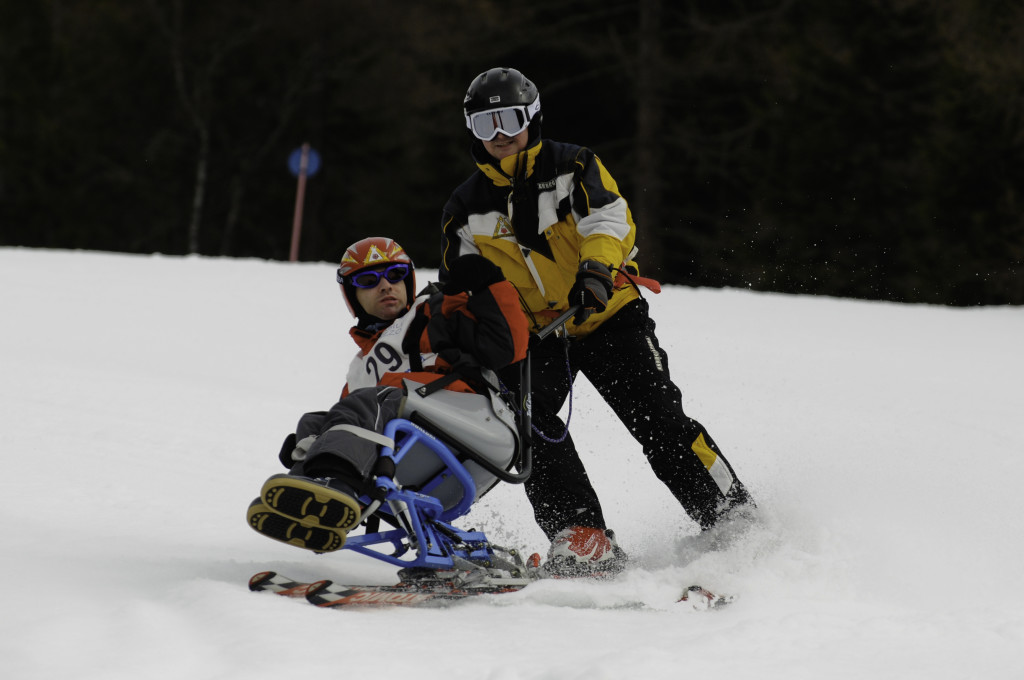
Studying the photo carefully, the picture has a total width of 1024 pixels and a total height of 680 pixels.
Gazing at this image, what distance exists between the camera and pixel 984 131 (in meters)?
17.6

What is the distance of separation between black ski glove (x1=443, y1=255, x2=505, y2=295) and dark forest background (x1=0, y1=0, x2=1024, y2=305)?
13839 millimetres

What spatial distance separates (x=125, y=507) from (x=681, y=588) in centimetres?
238

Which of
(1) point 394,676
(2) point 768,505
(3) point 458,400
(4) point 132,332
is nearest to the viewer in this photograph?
(1) point 394,676

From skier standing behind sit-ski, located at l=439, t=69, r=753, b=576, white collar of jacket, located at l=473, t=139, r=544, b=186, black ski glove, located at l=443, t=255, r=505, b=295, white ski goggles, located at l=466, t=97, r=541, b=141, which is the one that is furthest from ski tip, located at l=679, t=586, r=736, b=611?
white ski goggles, located at l=466, t=97, r=541, b=141

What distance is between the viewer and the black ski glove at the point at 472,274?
12.1 feet

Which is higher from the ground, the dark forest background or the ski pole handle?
the dark forest background

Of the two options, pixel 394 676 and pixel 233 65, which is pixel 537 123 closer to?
pixel 394 676

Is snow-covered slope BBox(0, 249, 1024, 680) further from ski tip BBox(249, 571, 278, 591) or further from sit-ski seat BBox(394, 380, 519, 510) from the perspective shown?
sit-ski seat BBox(394, 380, 519, 510)

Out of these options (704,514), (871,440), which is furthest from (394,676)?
(871,440)

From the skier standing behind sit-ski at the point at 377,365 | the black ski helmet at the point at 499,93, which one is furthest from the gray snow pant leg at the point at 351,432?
the black ski helmet at the point at 499,93

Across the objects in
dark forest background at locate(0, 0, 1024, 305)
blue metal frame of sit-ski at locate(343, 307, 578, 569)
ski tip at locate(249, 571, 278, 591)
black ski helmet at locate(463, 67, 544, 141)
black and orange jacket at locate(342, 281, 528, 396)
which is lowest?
ski tip at locate(249, 571, 278, 591)

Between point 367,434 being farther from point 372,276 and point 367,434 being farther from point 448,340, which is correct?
point 372,276

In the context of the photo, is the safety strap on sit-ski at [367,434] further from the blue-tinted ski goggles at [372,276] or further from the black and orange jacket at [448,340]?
the blue-tinted ski goggles at [372,276]

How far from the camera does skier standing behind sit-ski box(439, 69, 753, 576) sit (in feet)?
13.2
